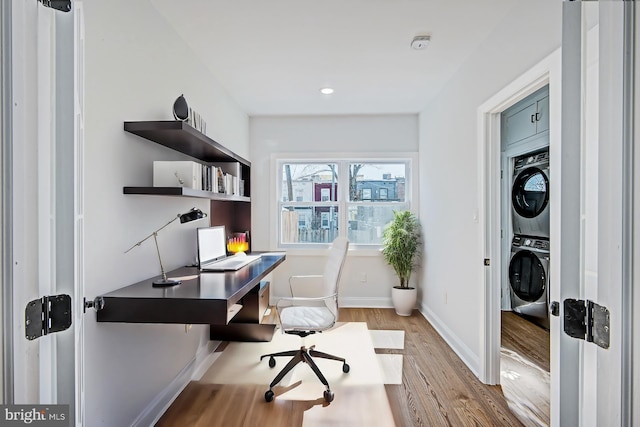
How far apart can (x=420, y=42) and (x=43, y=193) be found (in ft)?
→ 8.03

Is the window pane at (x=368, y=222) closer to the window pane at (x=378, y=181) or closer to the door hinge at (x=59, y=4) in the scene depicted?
the window pane at (x=378, y=181)

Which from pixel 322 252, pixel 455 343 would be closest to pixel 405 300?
pixel 455 343

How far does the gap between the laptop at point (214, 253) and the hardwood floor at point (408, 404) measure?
84cm

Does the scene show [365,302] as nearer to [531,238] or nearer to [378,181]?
[378,181]

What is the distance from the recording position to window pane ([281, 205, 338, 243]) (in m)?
4.52

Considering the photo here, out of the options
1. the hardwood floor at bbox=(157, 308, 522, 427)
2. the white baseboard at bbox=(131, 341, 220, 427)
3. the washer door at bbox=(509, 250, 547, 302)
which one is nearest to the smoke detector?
the washer door at bbox=(509, 250, 547, 302)

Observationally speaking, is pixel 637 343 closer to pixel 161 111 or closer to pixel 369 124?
pixel 161 111

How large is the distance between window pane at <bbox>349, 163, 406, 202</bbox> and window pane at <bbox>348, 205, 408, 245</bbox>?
0.42ft

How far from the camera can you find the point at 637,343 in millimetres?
Answer: 722

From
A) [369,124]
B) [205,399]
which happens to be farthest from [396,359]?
[369,124]

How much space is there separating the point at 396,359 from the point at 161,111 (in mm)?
2562

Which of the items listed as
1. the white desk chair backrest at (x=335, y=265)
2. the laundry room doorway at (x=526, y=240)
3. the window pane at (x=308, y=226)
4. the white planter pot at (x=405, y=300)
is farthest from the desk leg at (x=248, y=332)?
the laundry room doorway at (x=526, y=240)

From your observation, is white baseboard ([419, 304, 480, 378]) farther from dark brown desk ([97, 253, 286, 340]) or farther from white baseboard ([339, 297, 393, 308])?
dark brown desk ([97, 253, 286, 340])

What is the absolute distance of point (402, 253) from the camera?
4031mm
